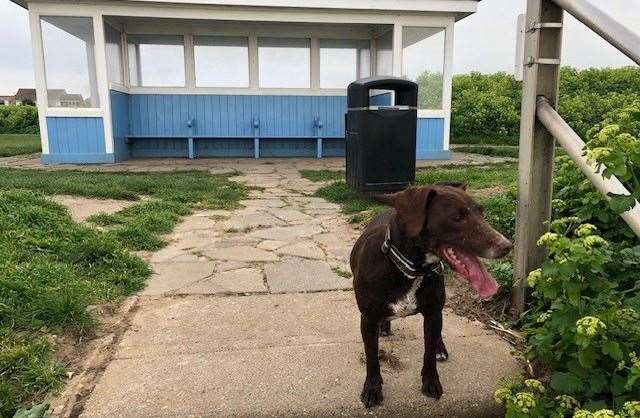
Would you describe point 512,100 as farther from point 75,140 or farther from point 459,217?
point 459,217

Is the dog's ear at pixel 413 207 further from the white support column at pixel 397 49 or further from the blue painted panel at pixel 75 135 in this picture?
the blue painted panel at pixel 75 135

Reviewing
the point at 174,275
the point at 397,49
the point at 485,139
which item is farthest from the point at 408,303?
the point at 485,139

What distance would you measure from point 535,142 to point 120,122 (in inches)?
382

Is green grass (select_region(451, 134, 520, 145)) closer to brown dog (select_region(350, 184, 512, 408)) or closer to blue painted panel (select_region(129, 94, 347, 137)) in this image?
blue painted panel (select_region(129, 94, 347, 137))

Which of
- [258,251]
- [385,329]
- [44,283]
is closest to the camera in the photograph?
[385,329]

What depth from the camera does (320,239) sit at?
475cm

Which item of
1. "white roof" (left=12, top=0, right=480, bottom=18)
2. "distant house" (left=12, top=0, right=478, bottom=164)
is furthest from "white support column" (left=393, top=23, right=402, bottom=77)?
"white roof" (left=12, top=0, right=480, bottom=18)

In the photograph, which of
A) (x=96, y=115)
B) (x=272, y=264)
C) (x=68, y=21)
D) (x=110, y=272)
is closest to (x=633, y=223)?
(x=272, y=264)

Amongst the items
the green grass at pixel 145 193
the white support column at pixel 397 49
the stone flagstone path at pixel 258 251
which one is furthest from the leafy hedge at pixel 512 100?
the stone flagstone path at pixel 258 251

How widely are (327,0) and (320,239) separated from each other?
668cm

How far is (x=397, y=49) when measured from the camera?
33.8ft

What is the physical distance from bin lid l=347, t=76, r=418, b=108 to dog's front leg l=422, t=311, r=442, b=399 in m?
4.17

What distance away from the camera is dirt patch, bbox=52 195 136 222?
5.28 meters

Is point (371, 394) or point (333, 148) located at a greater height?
point (333, 148)
